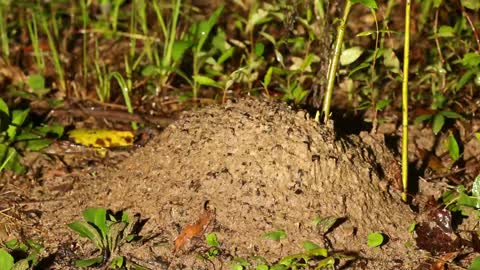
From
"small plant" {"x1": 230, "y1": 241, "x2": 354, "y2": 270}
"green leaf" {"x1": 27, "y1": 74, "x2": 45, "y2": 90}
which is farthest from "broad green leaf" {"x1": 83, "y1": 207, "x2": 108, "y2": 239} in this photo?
"green leaf" {"x1": 27, "y1": 74, "x2": 45, "y2": 90}

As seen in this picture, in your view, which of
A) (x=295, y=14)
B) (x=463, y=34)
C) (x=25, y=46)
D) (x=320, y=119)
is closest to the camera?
(x=320, y=119)

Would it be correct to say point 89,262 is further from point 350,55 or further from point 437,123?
point 437,123

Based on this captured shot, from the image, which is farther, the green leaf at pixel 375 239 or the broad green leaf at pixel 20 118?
the broad green leaf at pixel 20 118

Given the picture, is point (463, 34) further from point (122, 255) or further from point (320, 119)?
point (122, 255)

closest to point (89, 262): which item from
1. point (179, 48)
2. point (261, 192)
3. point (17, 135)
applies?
point (261, 192)

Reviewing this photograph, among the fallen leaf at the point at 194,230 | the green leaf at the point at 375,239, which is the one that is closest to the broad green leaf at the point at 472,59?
the green leaf at the point at 375,239

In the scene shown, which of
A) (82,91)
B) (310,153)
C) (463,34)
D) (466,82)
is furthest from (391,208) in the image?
(82,91)

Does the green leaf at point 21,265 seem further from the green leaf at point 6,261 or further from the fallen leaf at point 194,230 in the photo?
the fallen leaf at point 194,230
